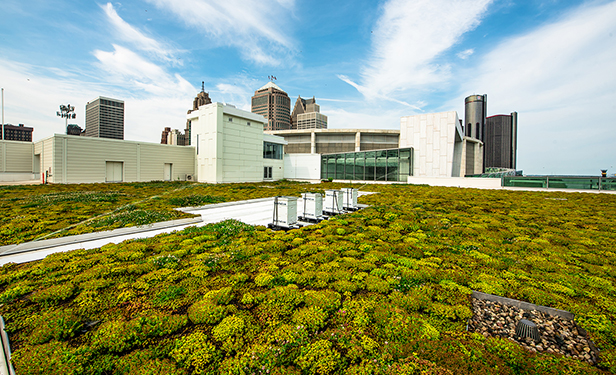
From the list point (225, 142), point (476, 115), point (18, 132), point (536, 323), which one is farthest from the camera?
point (476, 115)

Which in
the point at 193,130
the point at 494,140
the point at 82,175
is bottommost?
the point at 82,175

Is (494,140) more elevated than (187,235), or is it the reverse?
(494,140)

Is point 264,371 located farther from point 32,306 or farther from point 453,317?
point 32,306

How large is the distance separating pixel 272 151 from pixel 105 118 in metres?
67.3

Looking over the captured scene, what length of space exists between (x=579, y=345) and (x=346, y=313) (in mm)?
2611

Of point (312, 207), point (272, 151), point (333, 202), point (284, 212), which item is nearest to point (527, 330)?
point (284, 212)

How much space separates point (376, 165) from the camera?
32.7 m

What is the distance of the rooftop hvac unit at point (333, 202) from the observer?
34.6 feet

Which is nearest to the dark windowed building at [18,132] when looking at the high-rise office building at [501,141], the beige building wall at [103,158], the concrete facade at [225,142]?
the beige building wall at [103,158]

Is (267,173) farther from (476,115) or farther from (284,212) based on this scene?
(476,115)

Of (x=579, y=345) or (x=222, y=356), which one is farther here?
(x=579, y=345)

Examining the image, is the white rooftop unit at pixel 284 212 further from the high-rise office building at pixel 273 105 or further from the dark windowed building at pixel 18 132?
the high-rise office building at pixel 273 105

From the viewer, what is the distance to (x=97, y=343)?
103 inches

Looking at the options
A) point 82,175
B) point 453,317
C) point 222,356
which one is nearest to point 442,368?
point 453,317
